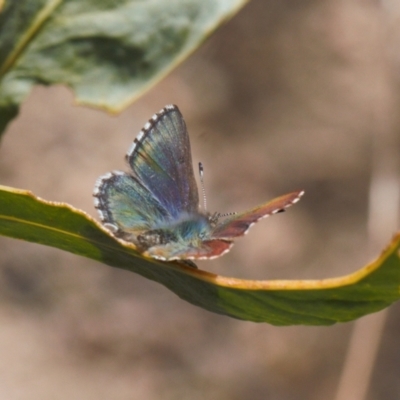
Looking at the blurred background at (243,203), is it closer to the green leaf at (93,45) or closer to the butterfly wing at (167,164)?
the butterfly wing at (167,164)

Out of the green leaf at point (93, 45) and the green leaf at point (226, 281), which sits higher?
the green leaf at point (93, 45)

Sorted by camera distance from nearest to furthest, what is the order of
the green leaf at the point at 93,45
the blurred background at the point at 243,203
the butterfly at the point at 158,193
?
the green leaf at the point at 93,45 → the butterfly at the point at 158,193 → the blurred background at the point at 243,203

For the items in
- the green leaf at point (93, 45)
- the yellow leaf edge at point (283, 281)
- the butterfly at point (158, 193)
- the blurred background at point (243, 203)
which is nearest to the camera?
the yellow leaf edge at point (283, 281)

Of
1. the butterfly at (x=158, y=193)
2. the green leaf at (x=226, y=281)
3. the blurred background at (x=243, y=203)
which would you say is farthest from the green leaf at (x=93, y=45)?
the blurred background at (x=243, y=203)

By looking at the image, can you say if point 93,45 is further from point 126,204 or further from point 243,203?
point 243,203

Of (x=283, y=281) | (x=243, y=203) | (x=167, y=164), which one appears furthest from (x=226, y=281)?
(x=243, y=203)
